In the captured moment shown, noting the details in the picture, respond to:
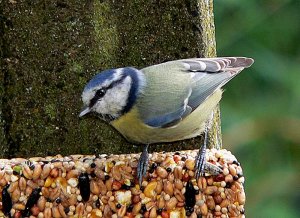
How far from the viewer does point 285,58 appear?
17.4 feet

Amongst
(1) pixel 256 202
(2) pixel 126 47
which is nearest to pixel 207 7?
(2) pixel 126 47

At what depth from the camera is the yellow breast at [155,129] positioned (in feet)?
10.5

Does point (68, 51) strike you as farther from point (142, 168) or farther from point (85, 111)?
point (142, 168)

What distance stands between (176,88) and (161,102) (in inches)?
3.0

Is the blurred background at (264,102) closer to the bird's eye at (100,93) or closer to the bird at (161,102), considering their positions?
the bird at (161,102)

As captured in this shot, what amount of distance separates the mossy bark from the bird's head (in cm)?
11

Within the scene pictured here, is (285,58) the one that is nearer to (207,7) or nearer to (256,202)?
(256,202)

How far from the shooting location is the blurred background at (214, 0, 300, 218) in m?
5.12

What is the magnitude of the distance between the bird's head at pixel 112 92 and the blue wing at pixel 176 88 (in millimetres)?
40

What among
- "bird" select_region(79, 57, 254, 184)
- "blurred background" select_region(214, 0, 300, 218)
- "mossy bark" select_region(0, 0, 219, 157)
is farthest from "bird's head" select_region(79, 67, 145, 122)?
"blurred background" select_region(214, 0, 300, 218)

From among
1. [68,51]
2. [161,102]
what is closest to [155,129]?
[161,102]

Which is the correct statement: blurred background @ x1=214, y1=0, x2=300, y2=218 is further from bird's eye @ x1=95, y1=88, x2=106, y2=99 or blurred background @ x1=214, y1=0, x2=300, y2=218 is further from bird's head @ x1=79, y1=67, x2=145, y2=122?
bird's eye @ x1=95, y1=88, x2=106, y2=99

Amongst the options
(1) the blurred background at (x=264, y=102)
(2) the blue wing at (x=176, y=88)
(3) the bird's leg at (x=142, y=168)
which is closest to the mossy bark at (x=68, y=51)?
(2) the blue wing at (x=176, y=88)

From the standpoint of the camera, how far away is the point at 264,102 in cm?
532
